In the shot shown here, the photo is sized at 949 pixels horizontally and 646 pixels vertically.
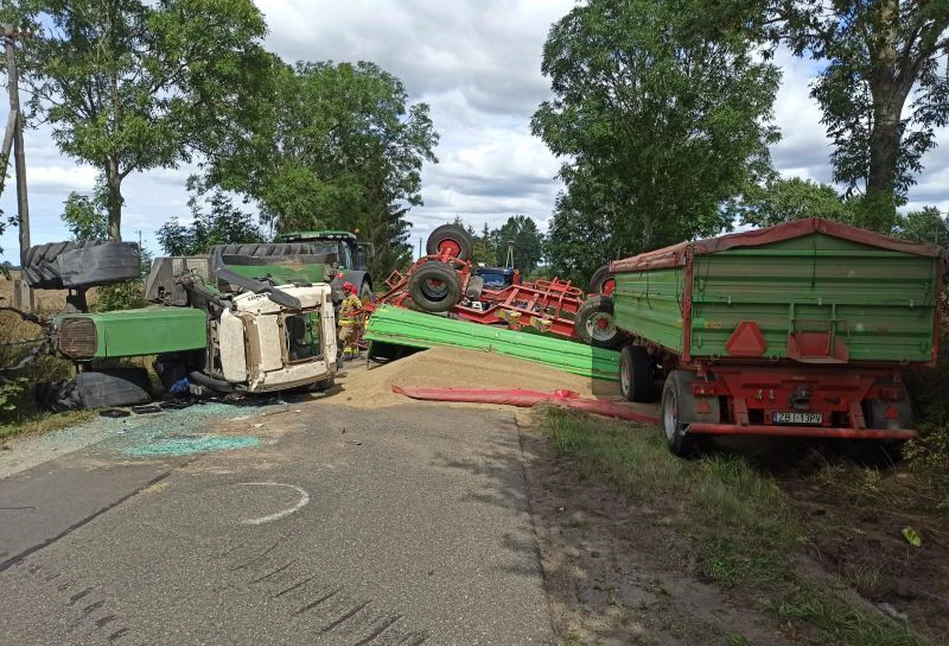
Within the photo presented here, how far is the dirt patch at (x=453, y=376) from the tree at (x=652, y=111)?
10036mm

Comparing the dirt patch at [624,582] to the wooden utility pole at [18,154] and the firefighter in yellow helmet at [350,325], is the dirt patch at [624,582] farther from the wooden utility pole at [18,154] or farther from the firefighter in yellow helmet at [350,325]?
the wooden utility pole at [18,154]

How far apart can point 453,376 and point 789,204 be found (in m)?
47.9

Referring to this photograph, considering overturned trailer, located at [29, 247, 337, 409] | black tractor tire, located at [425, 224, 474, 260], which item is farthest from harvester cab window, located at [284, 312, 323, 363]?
black tractor tire, located at [425, 224, 474, 260]

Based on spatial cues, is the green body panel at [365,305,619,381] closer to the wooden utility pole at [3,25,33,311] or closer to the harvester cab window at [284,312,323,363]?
the harvester cab window at [284,312,323,363]

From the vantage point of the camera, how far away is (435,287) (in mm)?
14086

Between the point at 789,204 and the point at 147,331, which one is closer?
the point at 147,331

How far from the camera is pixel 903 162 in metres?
11.2

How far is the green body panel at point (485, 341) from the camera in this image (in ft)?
39.0

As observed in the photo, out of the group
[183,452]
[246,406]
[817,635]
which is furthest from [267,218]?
[817,635]

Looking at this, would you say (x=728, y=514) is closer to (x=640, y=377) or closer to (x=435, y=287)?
(x=640, y=377)

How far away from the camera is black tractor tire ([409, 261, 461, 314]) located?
13.9 m

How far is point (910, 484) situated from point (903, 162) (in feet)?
21.8

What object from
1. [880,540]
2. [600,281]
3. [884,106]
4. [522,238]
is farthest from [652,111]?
[522,238]

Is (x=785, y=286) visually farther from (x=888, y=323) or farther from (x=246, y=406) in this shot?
(x=246, y=406)
